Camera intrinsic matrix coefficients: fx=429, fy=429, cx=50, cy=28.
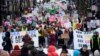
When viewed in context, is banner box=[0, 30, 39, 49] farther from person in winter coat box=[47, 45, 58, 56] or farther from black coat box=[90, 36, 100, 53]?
black coat box=[90, 36, 100, 53]

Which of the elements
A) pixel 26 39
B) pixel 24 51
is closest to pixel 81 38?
pixel 26 39

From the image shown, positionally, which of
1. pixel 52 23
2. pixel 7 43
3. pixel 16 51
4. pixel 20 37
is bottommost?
pixel 16 51

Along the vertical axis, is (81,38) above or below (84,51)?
above

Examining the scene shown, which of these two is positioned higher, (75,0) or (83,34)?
(75,0)

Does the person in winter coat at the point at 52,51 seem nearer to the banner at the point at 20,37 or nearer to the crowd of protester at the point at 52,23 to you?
the crowd of protester at the point at 52,23

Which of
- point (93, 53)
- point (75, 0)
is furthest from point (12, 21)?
point (93, 53)

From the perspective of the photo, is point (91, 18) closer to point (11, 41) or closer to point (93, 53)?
point (93, 53)

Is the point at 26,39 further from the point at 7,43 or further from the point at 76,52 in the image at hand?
the point at 76,52

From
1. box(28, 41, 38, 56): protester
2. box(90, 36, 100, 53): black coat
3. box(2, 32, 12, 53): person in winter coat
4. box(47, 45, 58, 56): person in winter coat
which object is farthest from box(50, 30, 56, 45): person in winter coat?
box(90, 36, 100, 53): black coat

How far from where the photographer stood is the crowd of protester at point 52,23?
12156 mm

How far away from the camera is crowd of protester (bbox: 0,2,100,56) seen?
12.2 m

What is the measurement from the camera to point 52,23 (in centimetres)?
1316

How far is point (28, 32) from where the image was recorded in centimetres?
1227

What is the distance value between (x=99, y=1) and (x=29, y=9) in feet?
6.75
